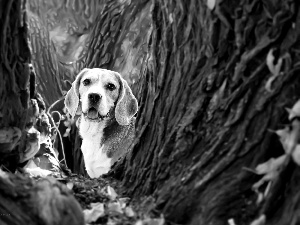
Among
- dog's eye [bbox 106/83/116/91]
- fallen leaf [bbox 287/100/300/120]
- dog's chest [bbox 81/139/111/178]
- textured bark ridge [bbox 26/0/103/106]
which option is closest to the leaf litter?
fallen leaf [bbox 287/100/300/120]

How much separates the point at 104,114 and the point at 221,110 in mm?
2231

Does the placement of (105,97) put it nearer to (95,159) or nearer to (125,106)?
(125,106)

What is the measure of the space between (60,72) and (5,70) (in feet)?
9.61

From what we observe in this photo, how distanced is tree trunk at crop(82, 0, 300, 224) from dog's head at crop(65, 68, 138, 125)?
6.01ft

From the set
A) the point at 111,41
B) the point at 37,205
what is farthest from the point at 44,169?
the point at 111,41

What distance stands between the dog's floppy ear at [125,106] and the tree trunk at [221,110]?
182cm

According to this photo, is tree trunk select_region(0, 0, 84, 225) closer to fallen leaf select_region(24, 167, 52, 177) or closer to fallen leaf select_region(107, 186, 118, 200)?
fallen leaf select_region(24, 167, 52, 177)

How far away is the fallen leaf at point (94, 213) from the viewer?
6.13 feet

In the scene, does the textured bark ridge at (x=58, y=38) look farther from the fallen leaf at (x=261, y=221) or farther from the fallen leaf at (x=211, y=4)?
the fallen leaf at (x=261, y=221)

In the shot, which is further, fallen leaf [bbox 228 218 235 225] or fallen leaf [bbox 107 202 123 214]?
fallen leaf [bbox 107 202 123 214]

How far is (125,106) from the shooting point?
3.97 m

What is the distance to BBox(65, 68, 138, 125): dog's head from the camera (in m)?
3.93

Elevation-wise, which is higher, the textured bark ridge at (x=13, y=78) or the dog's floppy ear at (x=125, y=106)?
the textured bark ridge at (x=13, y=78)

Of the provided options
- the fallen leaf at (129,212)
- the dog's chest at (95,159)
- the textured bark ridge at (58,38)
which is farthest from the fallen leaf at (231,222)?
the textured bark ridge at (58,38)
